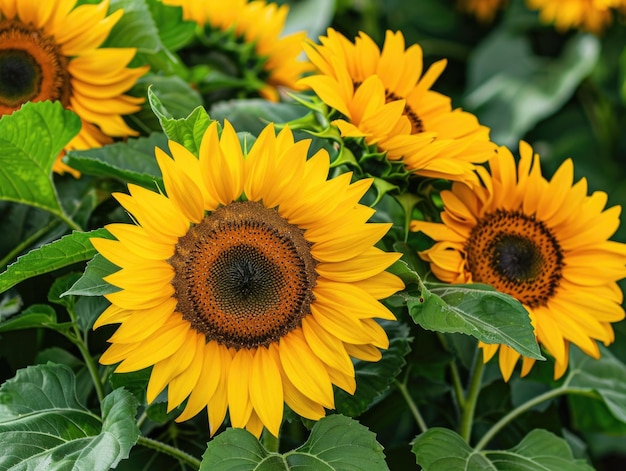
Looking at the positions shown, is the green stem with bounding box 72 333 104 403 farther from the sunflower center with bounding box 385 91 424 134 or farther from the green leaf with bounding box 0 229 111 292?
the sunflower center with bounding box 385 91 424 134

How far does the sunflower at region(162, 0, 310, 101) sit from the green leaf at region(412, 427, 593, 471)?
1.19 feet

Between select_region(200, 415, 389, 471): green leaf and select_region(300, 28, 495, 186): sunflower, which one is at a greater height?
select_region(300, 28, 495, 186): sunflower

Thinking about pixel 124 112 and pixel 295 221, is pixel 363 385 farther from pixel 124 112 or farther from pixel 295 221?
pixel 124 112

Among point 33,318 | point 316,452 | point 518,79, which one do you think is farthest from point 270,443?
point 518,79

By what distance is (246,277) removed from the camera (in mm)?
469

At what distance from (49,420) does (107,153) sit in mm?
165

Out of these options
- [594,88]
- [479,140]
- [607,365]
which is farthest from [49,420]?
[594,88]

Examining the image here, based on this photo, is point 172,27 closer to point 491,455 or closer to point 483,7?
point 491,455

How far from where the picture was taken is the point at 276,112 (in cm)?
65

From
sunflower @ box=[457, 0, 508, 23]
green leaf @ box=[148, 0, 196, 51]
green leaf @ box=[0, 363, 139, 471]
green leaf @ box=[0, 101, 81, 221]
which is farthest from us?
sunflower @ box=[457, 0, 508, 23]

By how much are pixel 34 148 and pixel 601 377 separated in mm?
414

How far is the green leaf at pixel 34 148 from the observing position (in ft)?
1.71

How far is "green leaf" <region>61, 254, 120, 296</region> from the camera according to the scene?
1.44 ft

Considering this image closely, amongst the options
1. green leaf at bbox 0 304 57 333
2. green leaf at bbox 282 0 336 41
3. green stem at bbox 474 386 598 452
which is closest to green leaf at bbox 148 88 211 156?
green leaf at bbox 0 304 57 333
